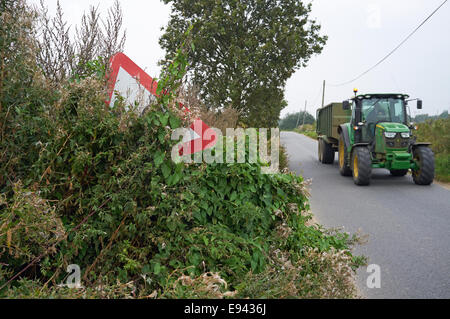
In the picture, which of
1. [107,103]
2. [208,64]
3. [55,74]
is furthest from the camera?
[208,64]

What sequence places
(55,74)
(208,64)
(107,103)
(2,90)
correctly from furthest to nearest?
(208,64), (55,74), (107,103), (2,90)

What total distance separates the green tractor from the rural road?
18.1 inches

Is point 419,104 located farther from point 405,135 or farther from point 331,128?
point 331,128

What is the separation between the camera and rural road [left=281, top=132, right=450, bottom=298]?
4.39 meters

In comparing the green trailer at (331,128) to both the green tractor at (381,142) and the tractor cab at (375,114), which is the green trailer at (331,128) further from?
the tractor cab at (375,114)

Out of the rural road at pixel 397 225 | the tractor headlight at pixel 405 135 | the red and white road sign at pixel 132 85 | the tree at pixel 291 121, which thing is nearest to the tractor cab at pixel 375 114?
the tractor headlight at pixel 405 135

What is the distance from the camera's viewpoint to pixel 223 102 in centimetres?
1742

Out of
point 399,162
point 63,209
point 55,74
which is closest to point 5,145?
point 63,209

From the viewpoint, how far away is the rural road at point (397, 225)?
14.4 ft

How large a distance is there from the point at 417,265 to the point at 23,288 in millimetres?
4361

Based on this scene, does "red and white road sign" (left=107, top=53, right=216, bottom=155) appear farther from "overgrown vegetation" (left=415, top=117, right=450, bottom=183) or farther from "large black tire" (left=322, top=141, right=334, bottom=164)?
"large black tire" (left=322, top=141, right=334, bottom=164)

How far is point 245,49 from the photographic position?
16.9m

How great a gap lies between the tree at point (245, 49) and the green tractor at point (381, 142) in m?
4.50
